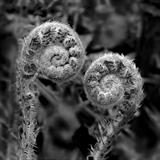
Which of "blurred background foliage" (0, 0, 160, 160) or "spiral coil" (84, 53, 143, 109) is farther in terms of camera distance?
"blurred background foliage" (0, 0, 160, 160)

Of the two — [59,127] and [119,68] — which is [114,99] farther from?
[59,127]

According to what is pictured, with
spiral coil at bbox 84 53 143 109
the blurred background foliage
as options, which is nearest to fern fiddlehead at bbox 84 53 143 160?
spiral coil at bbox 84 53 143 109

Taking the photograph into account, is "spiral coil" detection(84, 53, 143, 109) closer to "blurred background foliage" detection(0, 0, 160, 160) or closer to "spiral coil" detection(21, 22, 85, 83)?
"spiral coil" detection(21, 22, 85, 83)

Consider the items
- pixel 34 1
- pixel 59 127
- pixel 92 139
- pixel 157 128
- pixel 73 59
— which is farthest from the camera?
pixel 157 128

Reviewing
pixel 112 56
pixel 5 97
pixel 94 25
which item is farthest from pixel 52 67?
pixel 94 25

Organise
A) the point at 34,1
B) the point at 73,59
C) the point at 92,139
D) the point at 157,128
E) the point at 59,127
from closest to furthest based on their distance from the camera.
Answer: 1. the point at 73,59
2. the point at 92,139
3. the point at 34,1
4. the point at 59,127
5. the point at 157,128

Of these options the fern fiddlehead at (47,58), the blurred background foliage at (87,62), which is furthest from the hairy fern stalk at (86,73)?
the blurred background foliage at (87,62)

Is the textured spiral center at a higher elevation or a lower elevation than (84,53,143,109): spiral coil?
higher

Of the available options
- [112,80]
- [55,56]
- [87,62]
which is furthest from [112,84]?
[87,62]
